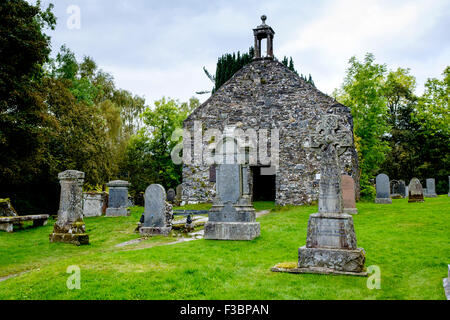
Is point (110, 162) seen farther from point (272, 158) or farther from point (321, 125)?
point (321, 125)

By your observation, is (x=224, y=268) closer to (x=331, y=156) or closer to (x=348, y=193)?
(x=331, y=156)

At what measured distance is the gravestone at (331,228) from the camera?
588 centimetres

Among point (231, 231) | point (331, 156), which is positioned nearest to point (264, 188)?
point (231, 231)

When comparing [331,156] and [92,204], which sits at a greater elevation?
[331,156]

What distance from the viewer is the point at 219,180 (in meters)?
10.0

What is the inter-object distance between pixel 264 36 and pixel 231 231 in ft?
45.9

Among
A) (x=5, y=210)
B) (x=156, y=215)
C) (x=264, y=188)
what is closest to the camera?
(x=156, y=215)

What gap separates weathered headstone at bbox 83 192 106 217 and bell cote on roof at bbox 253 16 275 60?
36.1 feet

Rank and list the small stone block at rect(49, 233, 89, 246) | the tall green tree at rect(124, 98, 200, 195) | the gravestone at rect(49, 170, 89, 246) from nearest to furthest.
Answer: the small stone block at rect(49, 233, 89, 246) < the gravestone at rect(49, 170, 89, 246) < the tall green tree at rect(124, 98, 200, 195)

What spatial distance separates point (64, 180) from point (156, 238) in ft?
9.96

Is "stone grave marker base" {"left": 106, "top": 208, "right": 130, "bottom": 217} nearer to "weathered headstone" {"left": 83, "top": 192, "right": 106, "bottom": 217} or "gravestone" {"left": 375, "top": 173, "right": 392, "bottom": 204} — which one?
"weathered headstone" {"left": 83, "top": 192, "right": 106, "bottom": 217}

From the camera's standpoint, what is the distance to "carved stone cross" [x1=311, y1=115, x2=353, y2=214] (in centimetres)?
635

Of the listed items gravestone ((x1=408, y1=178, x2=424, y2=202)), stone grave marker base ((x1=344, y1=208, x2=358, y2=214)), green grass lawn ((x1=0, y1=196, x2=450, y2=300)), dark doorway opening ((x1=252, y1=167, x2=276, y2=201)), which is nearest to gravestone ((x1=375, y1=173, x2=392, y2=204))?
gravestone ((x1=408, y1=178, x2=424, y2=202))

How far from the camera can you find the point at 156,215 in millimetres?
11070
